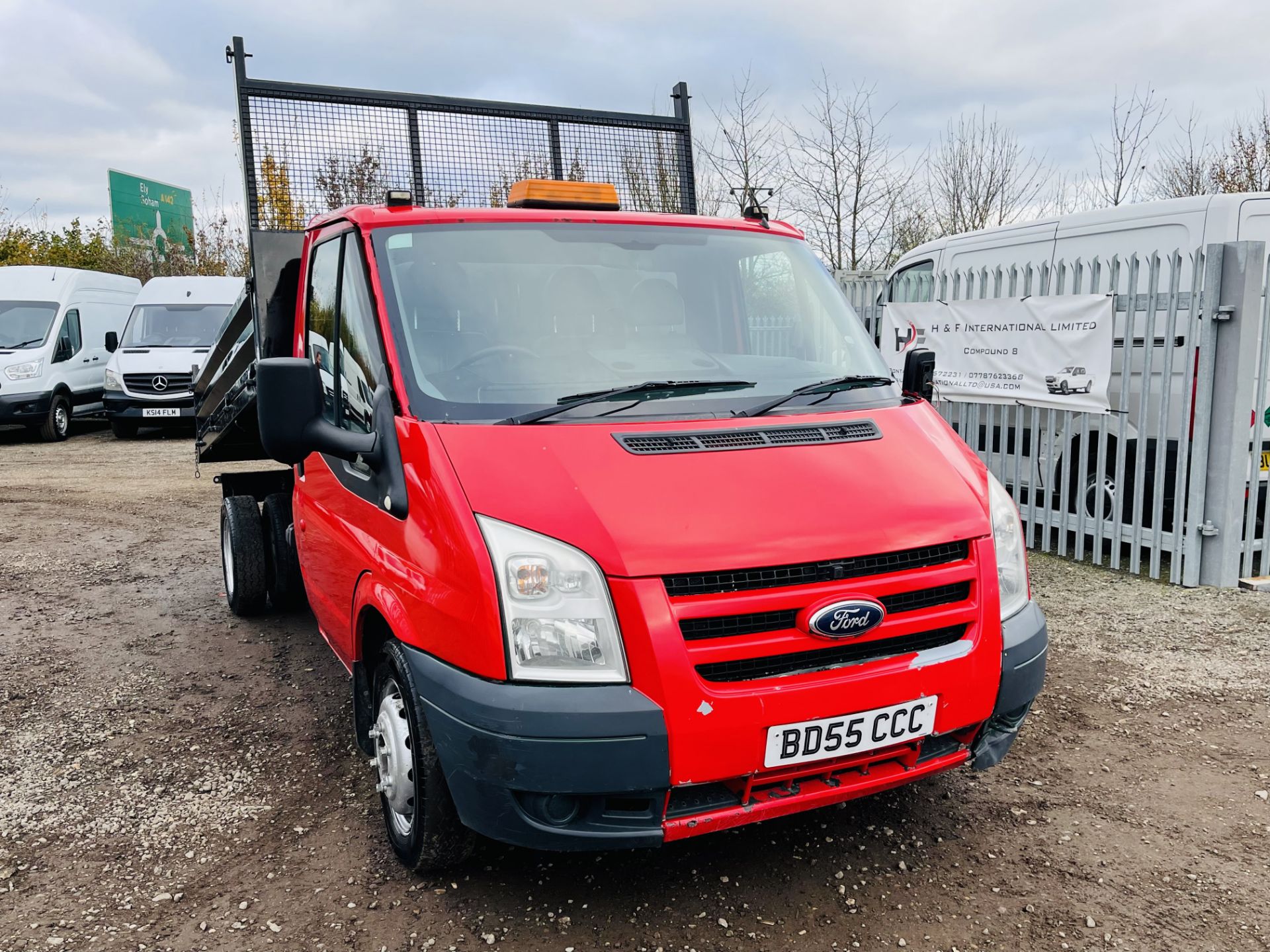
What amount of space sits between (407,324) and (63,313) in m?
15.9

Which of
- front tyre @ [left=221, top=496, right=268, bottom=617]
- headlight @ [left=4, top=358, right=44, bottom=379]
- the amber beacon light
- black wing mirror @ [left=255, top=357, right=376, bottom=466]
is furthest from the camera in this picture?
headlight @ [left=4, top=358, right=44, bottom=379]

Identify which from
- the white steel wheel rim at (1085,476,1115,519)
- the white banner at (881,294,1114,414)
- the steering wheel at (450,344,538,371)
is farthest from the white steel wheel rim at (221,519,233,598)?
the white steel wheel rim at (1085,476,1115,519)

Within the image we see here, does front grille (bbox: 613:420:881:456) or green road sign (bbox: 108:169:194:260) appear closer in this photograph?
front grille (bbox: 613:420:881:456)

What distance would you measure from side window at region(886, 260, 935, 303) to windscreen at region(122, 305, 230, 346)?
37.0ft

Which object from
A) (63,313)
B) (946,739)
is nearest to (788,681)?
(946,739)

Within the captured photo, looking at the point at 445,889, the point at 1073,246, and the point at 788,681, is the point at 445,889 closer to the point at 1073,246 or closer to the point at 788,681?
the point at 788,681

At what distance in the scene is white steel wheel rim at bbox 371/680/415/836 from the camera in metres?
3.00

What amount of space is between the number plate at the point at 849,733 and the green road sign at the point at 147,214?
3322 cm

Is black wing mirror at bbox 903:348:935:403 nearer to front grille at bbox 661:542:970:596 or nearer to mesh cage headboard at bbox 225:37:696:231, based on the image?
front grille at bbox 661:542:970:596

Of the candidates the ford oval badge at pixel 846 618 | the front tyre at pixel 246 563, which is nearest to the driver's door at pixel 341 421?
the ford oval badge at pixel 846 618

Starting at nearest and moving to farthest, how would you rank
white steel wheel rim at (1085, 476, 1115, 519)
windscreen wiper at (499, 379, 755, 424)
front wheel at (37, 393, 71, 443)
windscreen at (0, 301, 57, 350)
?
windscreen wiper at (499, 379, 755, 424), white steel wheel rim at (1085, 476, 1115, 519), windscreen at (0, 301, 57, 350), front wheel at (37, 393, 71, 443)

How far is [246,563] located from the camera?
19.5 ft

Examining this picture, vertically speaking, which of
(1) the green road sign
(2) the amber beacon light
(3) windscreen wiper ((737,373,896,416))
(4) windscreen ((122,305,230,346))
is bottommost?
(3) windscreen wiper ((737,373,896,416))

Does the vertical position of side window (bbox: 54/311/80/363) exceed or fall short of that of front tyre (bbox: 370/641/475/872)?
it exceeds it
